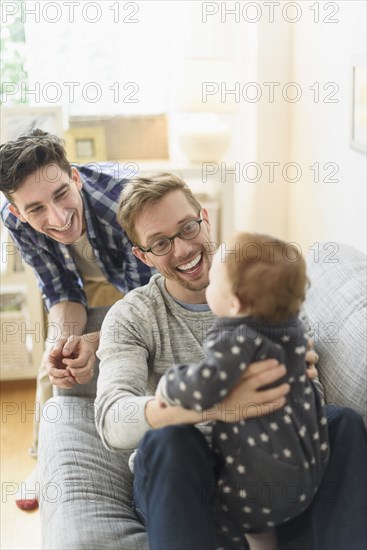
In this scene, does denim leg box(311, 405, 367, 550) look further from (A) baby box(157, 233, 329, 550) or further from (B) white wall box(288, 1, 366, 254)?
(B) white wall box(288, 1, 366, 254)

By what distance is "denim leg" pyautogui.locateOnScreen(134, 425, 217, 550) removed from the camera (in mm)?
1365

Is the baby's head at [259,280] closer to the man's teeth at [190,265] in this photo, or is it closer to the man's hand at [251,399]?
the man's hand at [251,399]

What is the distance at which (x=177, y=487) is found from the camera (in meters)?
1.38

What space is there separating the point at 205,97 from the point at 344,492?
2.44 m

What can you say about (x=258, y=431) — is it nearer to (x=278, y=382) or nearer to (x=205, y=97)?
(x=278, y=382)

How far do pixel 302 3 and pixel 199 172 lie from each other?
2.98 ft

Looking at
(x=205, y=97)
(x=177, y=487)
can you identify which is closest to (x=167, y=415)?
(x=177, y=487)

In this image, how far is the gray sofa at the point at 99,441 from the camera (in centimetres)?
156

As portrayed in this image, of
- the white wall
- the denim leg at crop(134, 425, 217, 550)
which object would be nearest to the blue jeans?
the denim leg at crop(134, 425, 217, 550)

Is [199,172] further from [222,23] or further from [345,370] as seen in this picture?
[345,370]

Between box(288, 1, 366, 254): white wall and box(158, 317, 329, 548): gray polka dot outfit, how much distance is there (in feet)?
4.44

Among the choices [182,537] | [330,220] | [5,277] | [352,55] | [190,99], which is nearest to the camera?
[182,537]

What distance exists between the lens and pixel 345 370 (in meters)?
1.74

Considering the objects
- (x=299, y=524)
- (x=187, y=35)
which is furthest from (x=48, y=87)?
(x=299, y=524)
